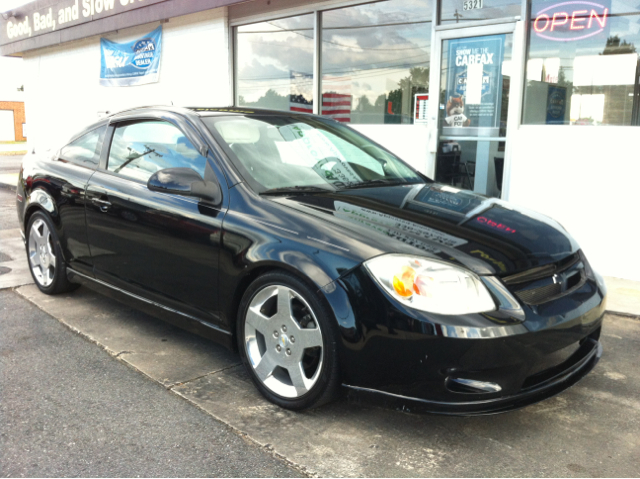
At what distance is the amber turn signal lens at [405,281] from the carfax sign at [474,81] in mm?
4541

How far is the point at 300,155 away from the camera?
3721 millimetres

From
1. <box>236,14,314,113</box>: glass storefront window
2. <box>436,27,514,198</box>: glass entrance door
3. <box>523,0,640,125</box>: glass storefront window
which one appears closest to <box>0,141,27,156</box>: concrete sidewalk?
<box>236,14,314,113</box>: glass storefront window

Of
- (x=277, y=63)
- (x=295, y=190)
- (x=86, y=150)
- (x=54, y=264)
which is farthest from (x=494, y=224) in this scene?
(x=277, y=63)

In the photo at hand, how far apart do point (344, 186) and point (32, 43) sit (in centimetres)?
1390

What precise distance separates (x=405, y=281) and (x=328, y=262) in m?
0.37

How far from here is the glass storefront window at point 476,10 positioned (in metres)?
6.36

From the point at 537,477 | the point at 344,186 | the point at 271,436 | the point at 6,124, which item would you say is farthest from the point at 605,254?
the point at 6,124

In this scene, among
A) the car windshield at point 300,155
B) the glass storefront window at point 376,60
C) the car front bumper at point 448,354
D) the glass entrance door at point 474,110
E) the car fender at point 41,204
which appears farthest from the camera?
the glass storefront window at point 376,60

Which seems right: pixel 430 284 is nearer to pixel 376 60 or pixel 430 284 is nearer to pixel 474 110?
pixel 474 110

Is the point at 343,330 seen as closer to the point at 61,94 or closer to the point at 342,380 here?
the point at 342,380

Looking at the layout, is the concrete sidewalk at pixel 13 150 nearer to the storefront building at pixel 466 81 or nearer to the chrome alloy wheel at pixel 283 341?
the storefront building at pixel 466 81

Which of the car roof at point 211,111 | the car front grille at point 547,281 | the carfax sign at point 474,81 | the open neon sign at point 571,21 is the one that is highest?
the open neon sign at point 571,21

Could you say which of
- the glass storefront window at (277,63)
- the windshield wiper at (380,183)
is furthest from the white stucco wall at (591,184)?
the glass storefront window at (277,63)

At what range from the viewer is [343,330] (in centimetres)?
268
